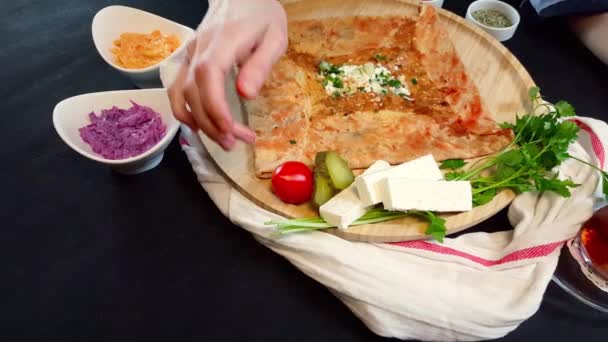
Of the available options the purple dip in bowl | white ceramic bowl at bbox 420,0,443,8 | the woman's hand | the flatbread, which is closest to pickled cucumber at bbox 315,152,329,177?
the flatbread

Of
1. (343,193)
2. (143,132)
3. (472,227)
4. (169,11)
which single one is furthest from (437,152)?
(169,11)

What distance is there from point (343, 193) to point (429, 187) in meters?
0.24

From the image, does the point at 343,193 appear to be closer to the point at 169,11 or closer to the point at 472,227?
the point at 472,227

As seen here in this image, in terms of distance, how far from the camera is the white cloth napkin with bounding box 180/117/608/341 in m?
1.17

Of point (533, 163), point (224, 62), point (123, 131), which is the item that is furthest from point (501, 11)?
point (123, 131)

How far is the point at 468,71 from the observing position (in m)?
1.84

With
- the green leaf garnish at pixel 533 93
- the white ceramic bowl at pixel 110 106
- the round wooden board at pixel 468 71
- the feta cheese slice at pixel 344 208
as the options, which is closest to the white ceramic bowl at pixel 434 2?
Result: the round wooden board at pixel 468 71

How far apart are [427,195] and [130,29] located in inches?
52.6

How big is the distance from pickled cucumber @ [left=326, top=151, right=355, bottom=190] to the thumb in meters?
0.30

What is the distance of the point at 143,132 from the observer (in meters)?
1.46

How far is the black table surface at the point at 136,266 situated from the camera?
121 cm

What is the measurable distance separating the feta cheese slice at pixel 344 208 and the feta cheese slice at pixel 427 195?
0.26 ft

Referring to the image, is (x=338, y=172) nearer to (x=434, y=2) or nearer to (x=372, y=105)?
(x=372, y=105)

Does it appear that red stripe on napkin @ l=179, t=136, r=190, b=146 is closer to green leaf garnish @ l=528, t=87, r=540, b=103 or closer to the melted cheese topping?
the melted cheese topping
